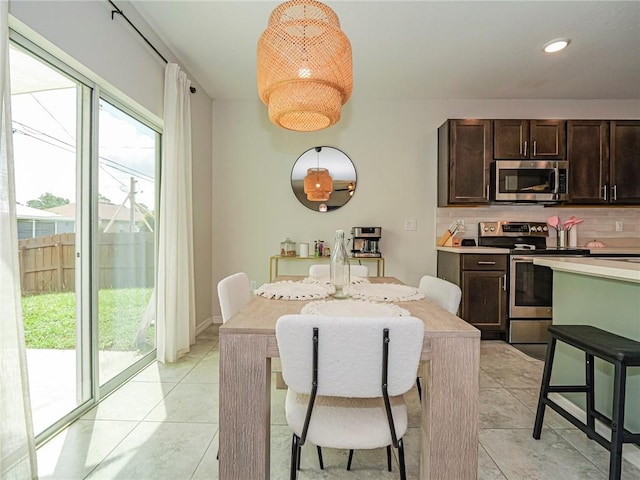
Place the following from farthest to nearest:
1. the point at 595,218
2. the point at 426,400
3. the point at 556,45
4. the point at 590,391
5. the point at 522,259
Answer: the point at 595,218 < the point at 522,259 < the point at 556,45 < the point at 590,391 < the point at 426,400

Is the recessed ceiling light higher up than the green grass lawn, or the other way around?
the recessed ceiling light

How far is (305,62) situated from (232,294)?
115 centimetres

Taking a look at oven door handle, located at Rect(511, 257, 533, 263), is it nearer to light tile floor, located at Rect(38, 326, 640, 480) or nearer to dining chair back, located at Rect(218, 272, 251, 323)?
light tile floor, located at Rect(38, 326, 640, 480)

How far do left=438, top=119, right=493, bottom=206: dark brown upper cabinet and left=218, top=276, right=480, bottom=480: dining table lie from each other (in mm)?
2637

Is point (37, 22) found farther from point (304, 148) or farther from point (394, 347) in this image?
point (304, 148)

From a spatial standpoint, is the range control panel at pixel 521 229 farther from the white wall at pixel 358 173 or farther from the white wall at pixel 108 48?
the white wall at pixel 108 48

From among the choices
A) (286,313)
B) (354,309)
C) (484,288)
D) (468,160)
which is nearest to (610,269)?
(354,309)

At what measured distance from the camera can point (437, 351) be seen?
1159mm

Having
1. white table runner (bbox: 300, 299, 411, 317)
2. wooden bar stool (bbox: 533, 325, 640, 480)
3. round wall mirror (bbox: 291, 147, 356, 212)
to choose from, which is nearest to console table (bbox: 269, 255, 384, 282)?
round wall mirror (bbox: 291, 147, 356, 212)

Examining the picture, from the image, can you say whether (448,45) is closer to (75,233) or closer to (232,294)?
(232,294)

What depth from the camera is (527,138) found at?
3.50 meters

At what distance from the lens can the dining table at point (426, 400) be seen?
45.5 inches

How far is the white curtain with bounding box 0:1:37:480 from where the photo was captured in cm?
125

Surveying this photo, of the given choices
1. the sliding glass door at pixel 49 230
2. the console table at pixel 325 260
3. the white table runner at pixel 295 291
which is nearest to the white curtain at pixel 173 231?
the sliding glass door at pixel 49 230
